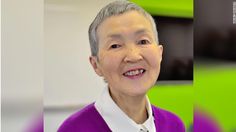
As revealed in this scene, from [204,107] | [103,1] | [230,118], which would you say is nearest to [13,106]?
[103,1]

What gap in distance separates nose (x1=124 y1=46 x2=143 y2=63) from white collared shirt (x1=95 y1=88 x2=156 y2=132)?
15 centimetres

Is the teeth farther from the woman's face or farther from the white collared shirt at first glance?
the white collared shirt

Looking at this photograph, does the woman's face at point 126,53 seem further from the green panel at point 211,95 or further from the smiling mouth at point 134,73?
the green panel at point 211,95

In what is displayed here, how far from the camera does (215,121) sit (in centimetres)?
170

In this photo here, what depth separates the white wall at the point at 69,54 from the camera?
1356mm

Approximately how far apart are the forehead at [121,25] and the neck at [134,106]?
25 centimetres

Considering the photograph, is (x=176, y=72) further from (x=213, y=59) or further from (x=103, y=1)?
(x=103, y=1)

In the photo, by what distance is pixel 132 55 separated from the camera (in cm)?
132

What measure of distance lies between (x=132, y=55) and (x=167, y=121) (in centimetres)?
36

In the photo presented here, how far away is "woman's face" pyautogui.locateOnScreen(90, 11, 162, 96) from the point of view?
132 centimetres

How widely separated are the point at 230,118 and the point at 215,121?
0.27ft

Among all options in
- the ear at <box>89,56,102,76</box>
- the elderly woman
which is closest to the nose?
the elderly woman

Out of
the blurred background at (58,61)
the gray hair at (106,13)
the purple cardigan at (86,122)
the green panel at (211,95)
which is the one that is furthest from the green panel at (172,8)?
the purple cardigan at (86,122)

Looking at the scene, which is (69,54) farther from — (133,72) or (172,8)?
(172,8)
